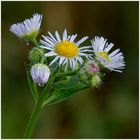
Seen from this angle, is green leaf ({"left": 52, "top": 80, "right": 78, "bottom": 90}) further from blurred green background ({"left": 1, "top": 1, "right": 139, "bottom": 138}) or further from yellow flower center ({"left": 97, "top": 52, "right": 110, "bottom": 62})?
blurred green background ({"left": 1, "top": 1, "right": 139, "bottom": 138})

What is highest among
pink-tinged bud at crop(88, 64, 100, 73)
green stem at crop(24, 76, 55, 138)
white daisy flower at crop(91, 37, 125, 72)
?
white daisy flower at crop(91, 37, 125, 72)

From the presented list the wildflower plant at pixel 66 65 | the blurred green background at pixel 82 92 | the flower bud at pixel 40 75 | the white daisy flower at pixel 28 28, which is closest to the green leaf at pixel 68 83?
the wildflower plant at pixel 66 65

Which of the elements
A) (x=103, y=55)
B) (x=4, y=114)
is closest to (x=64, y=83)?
(x=103, y=55)

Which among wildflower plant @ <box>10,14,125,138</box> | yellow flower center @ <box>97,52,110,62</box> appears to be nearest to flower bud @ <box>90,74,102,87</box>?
wildflower plant @ <box>10,14,125,138</box>

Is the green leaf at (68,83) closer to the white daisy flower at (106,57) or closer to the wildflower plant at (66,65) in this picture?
the wildflower plant at (66,65)

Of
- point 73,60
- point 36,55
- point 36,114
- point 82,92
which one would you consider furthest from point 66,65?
point 82,92

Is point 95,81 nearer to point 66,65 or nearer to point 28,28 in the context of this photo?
point 66,65

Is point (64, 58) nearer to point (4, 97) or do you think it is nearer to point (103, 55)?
point (103, 55)
